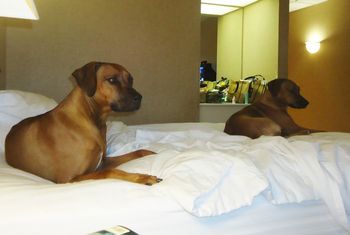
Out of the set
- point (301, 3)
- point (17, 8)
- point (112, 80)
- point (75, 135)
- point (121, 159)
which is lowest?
point (121, 159)

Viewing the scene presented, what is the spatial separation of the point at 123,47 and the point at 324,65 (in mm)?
3449

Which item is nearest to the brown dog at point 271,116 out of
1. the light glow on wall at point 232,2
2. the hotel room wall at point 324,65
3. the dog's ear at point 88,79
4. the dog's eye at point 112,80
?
the dog's eye at point 112,80

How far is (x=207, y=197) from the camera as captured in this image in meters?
0.94

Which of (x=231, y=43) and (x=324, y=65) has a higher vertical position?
(x=231, y=43)

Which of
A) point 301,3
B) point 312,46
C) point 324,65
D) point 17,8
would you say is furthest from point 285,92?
point 301,3

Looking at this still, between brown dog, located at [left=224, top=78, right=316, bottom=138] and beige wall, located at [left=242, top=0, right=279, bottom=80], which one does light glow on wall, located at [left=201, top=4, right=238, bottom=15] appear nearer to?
beige wall, located at [left=242, top=0, right=279, bottom=80]

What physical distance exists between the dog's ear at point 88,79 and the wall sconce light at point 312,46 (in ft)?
14.9

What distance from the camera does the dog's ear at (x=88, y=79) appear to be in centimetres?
137

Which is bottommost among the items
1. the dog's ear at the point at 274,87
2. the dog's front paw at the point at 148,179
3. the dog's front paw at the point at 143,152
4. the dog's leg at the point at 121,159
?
the dog's leg at the point at 121,159

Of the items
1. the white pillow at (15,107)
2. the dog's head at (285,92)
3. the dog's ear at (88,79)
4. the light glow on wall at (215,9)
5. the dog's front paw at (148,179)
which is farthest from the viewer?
the light glow on wall at (215,9)

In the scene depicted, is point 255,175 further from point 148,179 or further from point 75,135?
point 75,135

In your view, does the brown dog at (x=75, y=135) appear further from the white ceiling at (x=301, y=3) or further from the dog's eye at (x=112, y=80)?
the white ceiling at (x=301, y=3)

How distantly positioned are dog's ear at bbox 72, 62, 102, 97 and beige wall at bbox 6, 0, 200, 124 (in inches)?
53.9

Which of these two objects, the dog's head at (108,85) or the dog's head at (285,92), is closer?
the dog's head at (108,85)
